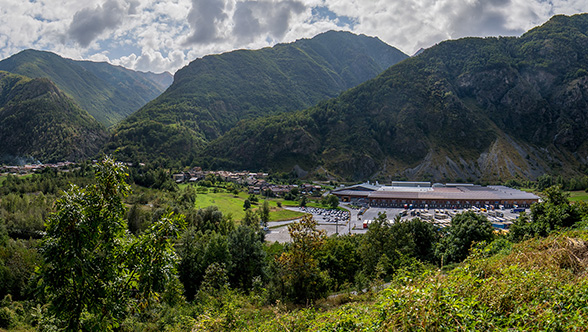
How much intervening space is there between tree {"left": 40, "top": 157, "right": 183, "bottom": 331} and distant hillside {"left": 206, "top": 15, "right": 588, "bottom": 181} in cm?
11878

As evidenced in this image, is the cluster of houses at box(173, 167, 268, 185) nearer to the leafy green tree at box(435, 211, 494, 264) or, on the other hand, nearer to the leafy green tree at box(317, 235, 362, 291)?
the leafy green tree at box(317, 235, 362, 291)

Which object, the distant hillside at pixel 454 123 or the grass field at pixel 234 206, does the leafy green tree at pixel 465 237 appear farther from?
the distant hillside at pixel 454 123

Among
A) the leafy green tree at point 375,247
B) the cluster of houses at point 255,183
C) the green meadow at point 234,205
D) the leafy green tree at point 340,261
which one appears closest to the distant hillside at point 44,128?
the cluster of houses at point 255,183

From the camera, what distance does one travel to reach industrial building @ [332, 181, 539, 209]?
273ft

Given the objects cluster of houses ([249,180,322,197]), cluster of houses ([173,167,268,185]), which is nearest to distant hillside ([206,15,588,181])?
cluster of houses ([173,167,268,185])

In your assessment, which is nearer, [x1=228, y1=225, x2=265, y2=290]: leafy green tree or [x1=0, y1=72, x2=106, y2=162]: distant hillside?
[x1=228, y1=225, x2=265, y2=290]: leafy green tree

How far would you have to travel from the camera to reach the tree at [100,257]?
17.3ft

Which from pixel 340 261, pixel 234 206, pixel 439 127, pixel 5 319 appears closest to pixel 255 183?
pixel 234 206

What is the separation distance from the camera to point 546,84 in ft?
481

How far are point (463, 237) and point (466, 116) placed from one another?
131m

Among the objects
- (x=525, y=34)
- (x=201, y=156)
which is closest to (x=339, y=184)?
(x=201, y=156)

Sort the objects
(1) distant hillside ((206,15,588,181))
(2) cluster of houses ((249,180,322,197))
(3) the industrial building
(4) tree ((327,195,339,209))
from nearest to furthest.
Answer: (3) the industrial building
(4) tree ((327,195,339,209))
(2) cluster of houses ((249,180,322,197))
(1) distant hillside ((206,15,588,181))

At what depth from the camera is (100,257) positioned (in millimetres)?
5895

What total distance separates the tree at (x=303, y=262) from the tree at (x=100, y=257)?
34.6 feet
